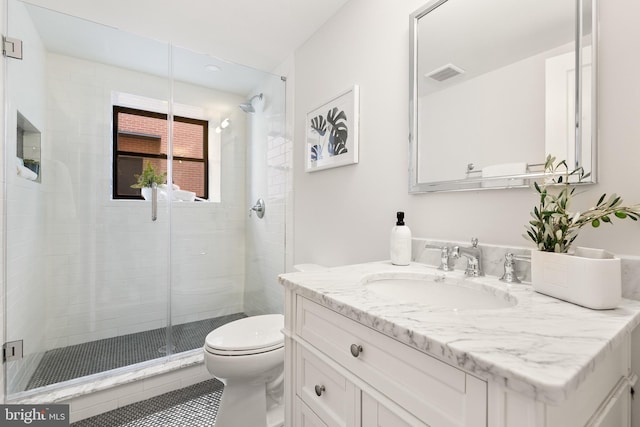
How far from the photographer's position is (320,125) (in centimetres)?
192

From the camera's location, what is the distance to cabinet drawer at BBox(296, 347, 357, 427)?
2.37ft

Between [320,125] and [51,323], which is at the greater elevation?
[320,125]

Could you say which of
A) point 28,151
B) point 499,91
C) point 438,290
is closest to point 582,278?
point 438,290

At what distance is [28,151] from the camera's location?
1784 mm

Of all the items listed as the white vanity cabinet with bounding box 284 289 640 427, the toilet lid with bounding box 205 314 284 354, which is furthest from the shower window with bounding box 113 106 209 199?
the white vanity cabinet with bounding box 284 289 640 427

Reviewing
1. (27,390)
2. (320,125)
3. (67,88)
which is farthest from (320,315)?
(67,88)

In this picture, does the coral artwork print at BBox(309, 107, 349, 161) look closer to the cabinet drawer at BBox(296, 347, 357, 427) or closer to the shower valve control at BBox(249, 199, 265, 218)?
the shower valve control at BBox(249, 199, 265, 218)

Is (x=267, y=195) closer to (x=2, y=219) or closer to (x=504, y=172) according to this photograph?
(x=2, y=219)

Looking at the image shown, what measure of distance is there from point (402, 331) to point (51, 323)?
8.34 ft

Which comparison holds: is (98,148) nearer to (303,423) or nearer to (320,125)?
(320,125)

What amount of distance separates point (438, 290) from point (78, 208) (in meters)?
2.43

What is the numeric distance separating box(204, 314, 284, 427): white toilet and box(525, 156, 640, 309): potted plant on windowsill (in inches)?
44.8

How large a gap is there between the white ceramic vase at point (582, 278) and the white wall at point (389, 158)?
0.20 meters

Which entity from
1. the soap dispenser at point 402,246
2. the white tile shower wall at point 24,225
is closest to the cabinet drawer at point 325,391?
the soap dispenser at point 402,246
